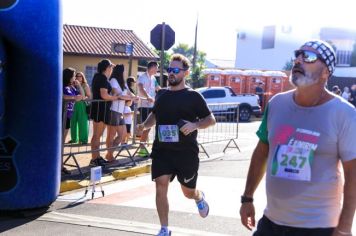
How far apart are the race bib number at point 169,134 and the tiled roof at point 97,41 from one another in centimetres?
2557

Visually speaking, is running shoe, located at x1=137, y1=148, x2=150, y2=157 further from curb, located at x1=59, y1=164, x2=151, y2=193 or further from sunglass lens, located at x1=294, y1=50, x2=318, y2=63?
sunglass lens, located at x1=294, y1=50, x2=318, y2=63

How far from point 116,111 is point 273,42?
6987 cm

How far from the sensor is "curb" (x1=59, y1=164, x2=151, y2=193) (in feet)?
26.2

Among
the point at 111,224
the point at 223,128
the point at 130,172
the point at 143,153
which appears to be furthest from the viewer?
the point at 223,128

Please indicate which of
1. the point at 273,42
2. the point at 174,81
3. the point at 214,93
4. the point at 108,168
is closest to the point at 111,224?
the point at 174,81

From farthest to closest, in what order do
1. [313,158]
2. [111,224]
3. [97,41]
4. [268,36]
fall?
[268,36], [97,41], [111,224], [313,158]

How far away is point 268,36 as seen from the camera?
7919 centimetres

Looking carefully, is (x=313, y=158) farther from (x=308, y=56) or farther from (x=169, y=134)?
(x=169, y=134)

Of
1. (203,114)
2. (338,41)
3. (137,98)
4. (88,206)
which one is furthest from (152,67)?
(338,41)

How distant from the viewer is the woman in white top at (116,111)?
990 centimetres

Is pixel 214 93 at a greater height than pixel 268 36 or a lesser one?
lesser

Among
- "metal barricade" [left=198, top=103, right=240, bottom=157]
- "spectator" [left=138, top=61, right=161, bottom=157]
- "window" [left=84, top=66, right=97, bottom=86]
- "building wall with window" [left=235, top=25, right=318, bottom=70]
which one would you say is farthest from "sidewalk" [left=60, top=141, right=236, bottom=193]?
"building wall with window" [left=235, top=25, right=318, bottom=70]

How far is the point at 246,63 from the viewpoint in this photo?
79.2 m

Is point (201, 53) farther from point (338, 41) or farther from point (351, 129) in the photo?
point (351, 129)
